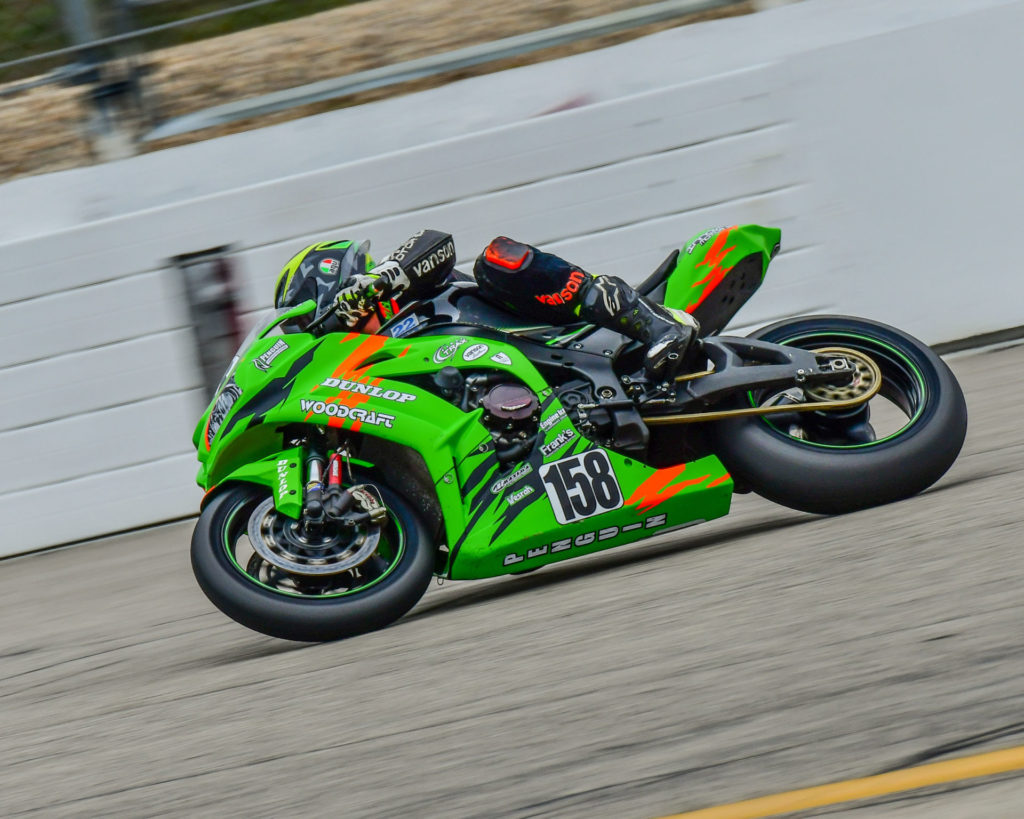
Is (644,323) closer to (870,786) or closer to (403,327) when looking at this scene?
(403,327)

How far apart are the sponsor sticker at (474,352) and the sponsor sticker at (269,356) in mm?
642

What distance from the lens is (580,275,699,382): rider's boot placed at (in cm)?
483

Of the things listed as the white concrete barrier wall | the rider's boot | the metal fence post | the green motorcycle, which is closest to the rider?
the rider's boot

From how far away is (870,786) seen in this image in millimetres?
2850

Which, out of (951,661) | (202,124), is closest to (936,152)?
(202,124)

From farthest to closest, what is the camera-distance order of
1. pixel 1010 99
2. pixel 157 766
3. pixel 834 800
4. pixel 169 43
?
1. pixel 169 43
2. pixel 1010 99
3. pixel 157 766
4. pixel 834 800

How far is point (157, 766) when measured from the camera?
380 centimetres

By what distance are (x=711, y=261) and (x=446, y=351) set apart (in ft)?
3.44

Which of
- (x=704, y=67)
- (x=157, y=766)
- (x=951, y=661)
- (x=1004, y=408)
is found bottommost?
(x=1004, y=408)

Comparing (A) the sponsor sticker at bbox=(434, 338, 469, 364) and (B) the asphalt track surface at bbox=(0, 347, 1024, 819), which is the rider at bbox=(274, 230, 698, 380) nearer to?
(A) the sponsor sticker at bbox=(434, 338, 469, 364)

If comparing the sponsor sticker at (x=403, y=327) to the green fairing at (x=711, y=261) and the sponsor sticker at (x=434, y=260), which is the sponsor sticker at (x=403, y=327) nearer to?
the sponsor sticker at (x=434, y=260)

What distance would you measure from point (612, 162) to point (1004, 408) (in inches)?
97.9

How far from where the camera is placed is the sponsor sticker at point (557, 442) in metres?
4.80

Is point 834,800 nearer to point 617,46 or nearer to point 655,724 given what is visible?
point 655,724
